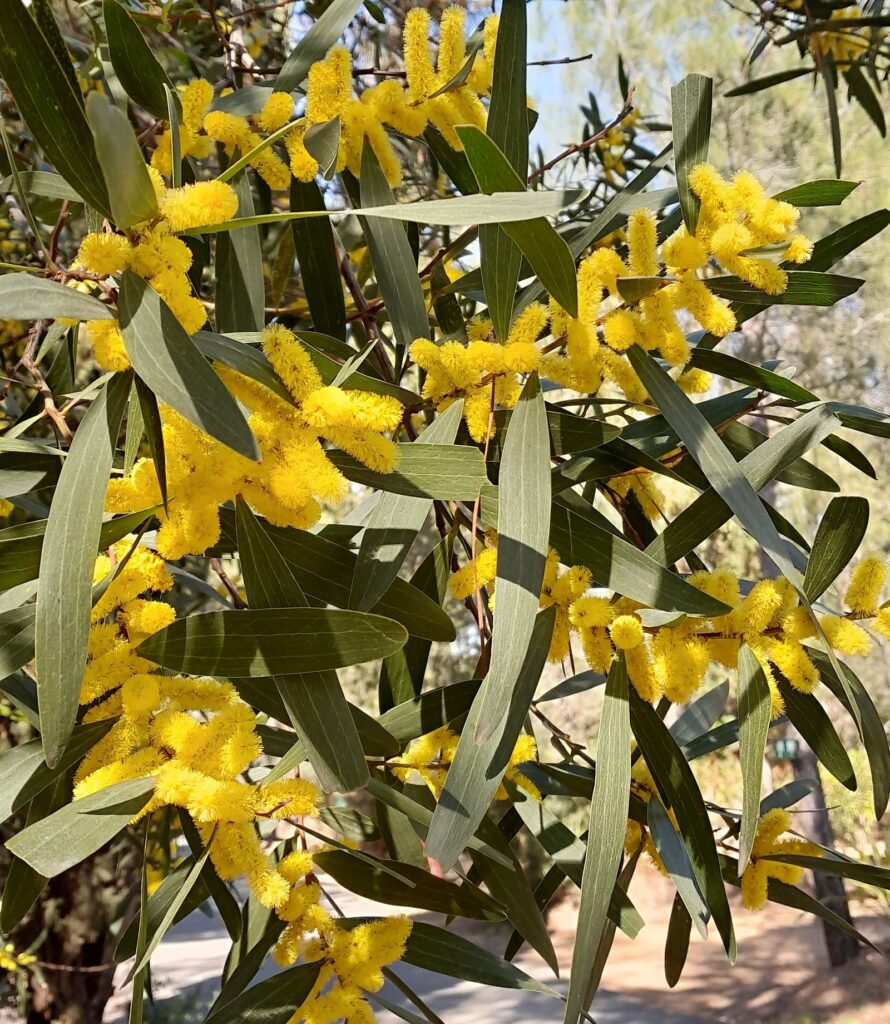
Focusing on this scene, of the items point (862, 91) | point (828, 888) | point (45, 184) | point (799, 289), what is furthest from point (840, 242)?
point (828, 888)

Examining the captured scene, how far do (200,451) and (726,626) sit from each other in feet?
0.91

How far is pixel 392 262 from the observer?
53 centimetres

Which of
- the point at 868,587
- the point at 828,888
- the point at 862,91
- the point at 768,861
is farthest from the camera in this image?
the point at 828,888

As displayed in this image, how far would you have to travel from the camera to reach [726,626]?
0.47m

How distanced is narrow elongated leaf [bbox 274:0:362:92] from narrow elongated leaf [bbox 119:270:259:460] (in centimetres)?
29

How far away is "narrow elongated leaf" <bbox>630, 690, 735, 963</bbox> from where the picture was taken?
501 millimetres

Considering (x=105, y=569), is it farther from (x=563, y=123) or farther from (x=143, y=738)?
(x=563, y=123)

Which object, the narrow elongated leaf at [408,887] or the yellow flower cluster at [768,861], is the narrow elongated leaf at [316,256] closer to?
the narrow elongated leaf at [408,887]

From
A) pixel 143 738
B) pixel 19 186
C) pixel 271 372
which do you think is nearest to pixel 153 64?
pixel 19 186

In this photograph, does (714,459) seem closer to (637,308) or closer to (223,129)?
(637,308)

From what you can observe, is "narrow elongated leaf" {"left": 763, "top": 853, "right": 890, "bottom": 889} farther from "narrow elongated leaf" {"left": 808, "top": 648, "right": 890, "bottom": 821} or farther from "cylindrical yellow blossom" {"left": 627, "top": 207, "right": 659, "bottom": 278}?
"cylindrical yellow blossom" {"left": 627, "top": 207, "right": 659, "bottom": 278}

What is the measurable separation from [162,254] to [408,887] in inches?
15.3

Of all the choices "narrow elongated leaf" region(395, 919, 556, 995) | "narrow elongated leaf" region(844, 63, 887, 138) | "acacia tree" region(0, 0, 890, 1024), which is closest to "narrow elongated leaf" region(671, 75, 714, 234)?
"acacia tree" region(0, 0, 890, 1024)

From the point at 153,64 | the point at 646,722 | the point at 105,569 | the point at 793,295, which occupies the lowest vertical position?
the point at 646,722
